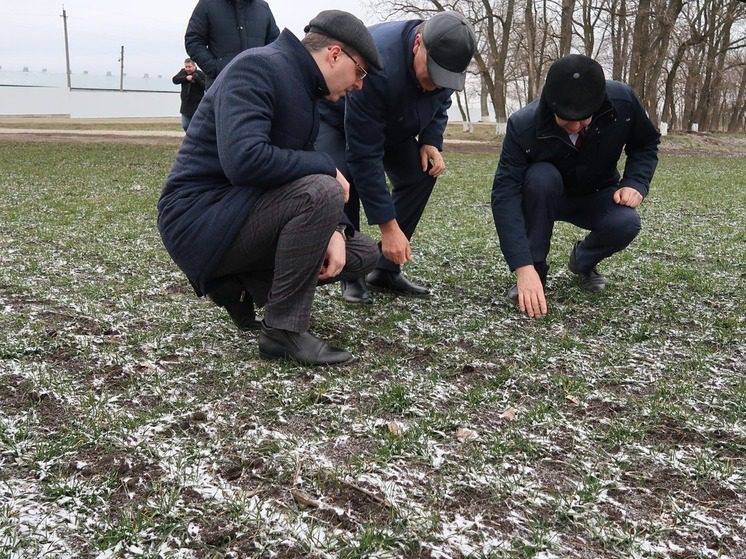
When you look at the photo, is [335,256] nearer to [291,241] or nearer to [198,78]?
[291,241]

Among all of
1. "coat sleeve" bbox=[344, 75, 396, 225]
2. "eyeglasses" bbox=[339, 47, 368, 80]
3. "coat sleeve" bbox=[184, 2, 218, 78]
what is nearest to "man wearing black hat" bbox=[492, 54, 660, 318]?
"coat sleeve" bbox=[344, 75, 396, 225]

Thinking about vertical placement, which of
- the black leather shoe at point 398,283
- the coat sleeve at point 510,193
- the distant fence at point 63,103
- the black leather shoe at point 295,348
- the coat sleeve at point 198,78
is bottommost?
the distant fence at point 63,103

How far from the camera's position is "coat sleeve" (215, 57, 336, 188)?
254 cm

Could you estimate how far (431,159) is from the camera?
4.02 m

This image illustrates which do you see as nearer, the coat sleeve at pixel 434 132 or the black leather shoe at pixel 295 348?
the black leather shoe at pixel 295 348

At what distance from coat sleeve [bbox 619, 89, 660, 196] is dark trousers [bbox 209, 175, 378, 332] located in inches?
73.6

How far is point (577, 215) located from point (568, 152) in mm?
490

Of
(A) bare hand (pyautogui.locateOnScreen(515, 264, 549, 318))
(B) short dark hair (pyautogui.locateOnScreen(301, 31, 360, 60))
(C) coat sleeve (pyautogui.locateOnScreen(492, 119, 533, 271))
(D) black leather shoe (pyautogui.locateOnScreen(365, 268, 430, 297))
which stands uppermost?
(B) short dark hair (pyautogui.locateOnScreen(301, 31, 360, 60))

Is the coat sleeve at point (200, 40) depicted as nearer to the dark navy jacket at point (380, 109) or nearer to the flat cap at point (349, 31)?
the dark navy jacket at point (380, 109)

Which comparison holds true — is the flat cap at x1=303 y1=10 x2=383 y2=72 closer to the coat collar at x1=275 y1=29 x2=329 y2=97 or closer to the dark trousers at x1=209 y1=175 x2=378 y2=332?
the coat collar at x1=275 y1=29 x2=329 y2=97

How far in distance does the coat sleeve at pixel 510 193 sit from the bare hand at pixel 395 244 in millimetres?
508

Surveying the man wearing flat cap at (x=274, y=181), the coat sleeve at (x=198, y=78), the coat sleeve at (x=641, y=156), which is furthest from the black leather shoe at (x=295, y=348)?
the coat sleeve at (x=198, y=78)

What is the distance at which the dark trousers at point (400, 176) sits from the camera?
3850 millimetres

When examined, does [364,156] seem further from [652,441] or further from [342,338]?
[652,441]
